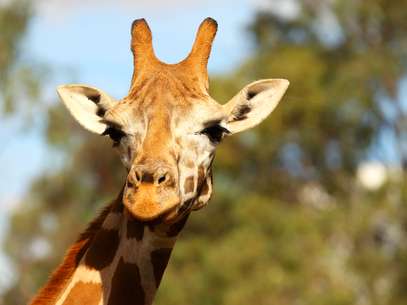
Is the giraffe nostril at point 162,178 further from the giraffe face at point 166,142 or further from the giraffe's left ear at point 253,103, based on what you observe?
the giraffe's left ear at point 253,103

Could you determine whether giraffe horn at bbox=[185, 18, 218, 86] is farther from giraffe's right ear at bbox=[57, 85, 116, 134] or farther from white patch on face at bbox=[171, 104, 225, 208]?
giraffe's right ear at bbox=[57, 85, 116, 134]

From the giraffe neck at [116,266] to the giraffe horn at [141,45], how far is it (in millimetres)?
1156

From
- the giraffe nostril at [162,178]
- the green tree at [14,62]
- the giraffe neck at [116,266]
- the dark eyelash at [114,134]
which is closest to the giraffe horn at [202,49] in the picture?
the dark eyelash at [114,134]

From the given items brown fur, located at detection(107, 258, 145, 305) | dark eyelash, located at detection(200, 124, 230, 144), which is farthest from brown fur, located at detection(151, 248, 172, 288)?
dark eyelash, located at detection(200, 124, 230, 144)

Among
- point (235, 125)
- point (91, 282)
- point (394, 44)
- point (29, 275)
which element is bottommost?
point (29, 275)

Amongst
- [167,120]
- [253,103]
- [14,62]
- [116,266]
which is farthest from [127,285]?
[14,62]

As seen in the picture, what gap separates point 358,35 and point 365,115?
5465 mm

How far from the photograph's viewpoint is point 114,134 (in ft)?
33.9

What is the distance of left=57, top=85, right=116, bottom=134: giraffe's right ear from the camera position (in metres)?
10.6

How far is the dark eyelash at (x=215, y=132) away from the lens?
Result: 10.4 m

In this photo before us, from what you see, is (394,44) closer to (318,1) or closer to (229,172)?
(318,1)

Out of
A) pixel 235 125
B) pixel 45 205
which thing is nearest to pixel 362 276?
pixel 45 205

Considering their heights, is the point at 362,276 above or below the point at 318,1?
below

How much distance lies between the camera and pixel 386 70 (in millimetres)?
64750
